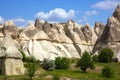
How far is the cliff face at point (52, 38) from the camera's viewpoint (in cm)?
8762

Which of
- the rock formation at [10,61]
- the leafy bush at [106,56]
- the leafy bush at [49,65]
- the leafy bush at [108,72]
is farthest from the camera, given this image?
the leafy bush at [106,56]

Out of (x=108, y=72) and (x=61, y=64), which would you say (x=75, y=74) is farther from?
(x=61, y=64)

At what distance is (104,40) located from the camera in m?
97.6

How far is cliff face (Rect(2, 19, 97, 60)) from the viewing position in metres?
87.6

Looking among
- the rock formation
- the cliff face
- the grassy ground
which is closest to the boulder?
the cliff face

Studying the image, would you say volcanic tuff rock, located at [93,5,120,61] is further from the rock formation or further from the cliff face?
the rock formation

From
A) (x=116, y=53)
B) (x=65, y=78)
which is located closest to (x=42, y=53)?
(x=116, y=53)

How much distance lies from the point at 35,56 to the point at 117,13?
26.9 metres

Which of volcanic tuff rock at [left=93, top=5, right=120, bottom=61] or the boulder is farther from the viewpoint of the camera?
volcanic tuff rock at [left=93, top=5, right=120, bottom=61]

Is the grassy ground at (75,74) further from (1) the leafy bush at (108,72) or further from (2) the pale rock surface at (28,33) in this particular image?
(2) the pale rock surface at (28,33)

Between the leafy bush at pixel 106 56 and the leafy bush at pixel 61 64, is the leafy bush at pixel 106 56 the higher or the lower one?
the higher one

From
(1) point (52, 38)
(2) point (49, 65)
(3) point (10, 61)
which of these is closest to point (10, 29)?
(1) point (52, 38)

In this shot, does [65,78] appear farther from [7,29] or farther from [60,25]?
[60,25]

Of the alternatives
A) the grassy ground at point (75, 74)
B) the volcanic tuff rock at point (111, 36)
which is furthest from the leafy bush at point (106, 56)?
the grassy ground at point (75, 74)
